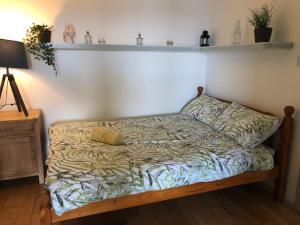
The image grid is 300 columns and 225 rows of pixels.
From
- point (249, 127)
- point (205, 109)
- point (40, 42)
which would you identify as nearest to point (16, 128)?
point (40, 42)

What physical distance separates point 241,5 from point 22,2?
2368mm

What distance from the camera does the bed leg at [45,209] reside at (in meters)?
1.57

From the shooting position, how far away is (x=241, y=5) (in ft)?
8.98

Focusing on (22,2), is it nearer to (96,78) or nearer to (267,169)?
(96,78)

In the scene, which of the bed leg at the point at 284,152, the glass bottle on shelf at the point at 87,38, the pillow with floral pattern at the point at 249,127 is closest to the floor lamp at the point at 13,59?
the glass bottle on shelf at the point at 87,38

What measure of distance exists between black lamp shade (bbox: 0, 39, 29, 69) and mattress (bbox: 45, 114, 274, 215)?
76 centimetres

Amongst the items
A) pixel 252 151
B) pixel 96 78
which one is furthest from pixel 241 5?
pixel 96 78

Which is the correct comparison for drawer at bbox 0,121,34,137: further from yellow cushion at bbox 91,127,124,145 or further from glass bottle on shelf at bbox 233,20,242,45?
glass bottle on shelf at bbox 233,20,242,45

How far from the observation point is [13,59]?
8.00ft

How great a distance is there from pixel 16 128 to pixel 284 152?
2520 mm

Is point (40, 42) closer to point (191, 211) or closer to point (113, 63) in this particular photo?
point (113, 63)

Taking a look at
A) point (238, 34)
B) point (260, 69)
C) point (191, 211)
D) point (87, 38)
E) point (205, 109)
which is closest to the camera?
point (191, 211)

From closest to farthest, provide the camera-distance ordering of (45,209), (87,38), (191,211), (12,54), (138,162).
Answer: (45,209) < (138,162) < (191,211) < (12,54) < (87,38)

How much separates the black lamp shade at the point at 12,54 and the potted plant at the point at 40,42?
14cm
